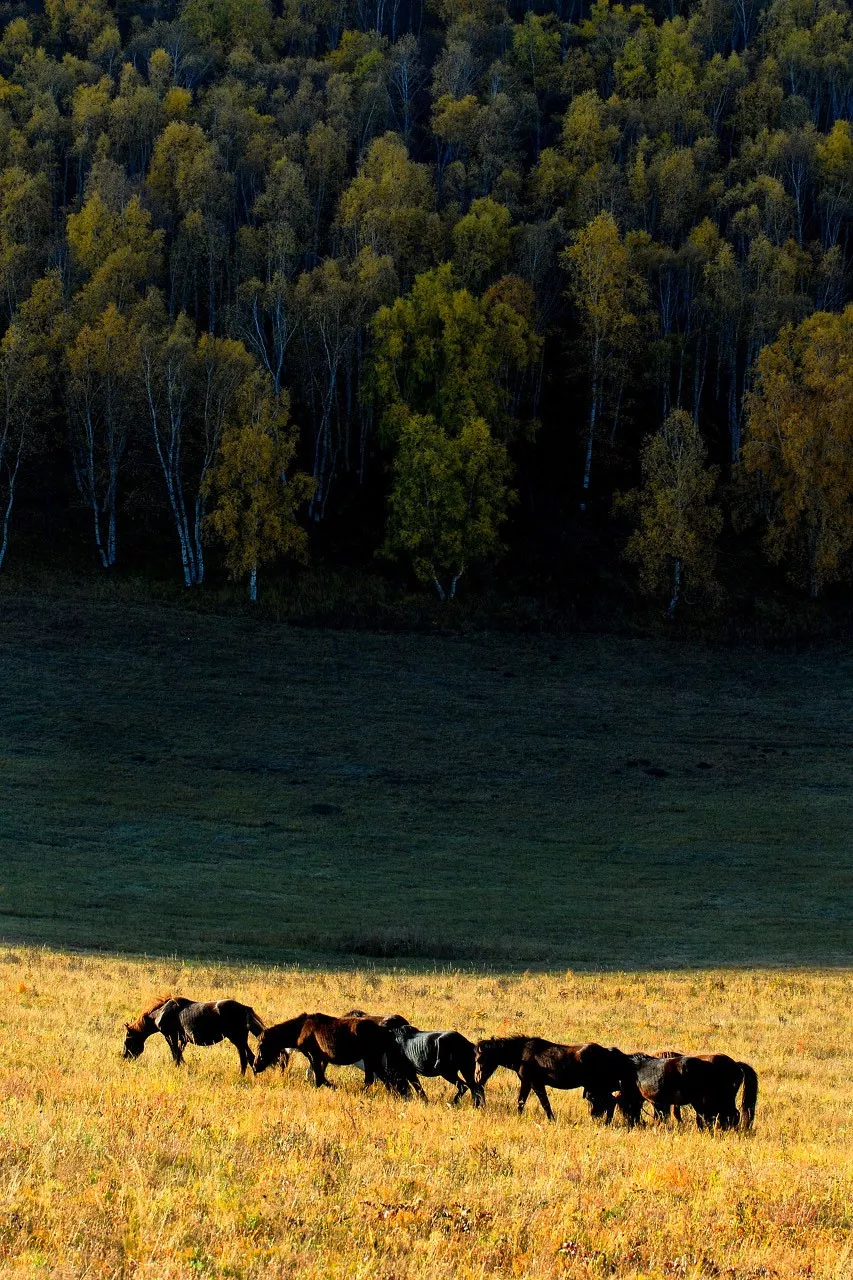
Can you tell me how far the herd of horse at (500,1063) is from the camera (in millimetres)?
14047

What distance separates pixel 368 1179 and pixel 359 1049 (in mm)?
4302

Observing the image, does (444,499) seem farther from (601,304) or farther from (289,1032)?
(289,1032)

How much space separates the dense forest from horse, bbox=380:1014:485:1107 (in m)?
61.3

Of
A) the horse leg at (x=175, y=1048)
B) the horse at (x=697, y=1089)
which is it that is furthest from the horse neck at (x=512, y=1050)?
the horse leg at (x=175, y=1048)

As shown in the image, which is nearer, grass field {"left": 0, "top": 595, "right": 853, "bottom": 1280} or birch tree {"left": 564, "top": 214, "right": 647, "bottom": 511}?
grass field {"left": 0, "top": 595, "right": 853, "bottom": 1280}

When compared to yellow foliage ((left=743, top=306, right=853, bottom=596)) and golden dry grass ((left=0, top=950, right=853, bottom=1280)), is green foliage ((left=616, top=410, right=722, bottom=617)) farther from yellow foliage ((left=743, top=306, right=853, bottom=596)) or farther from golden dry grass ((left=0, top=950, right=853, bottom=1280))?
golden dry grass ((left=0, top=950, right=853, bottom=1280))

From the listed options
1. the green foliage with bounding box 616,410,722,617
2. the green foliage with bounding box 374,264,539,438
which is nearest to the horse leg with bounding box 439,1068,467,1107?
the green foliage with bounding box 616,410,722,617

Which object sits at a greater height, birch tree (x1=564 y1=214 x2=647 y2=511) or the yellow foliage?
birch tree (x1=564 y1=214 x2=647 y2=511)

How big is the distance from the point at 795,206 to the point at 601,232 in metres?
28.0

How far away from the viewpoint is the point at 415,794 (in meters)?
51.7

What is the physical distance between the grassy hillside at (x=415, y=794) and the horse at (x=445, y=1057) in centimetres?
1449

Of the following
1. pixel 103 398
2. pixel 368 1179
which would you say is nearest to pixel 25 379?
pixel 103 398

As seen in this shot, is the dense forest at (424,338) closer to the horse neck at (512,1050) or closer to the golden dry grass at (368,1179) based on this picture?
the golden dry grass at (368,1179)

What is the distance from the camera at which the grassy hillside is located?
34.2 m
